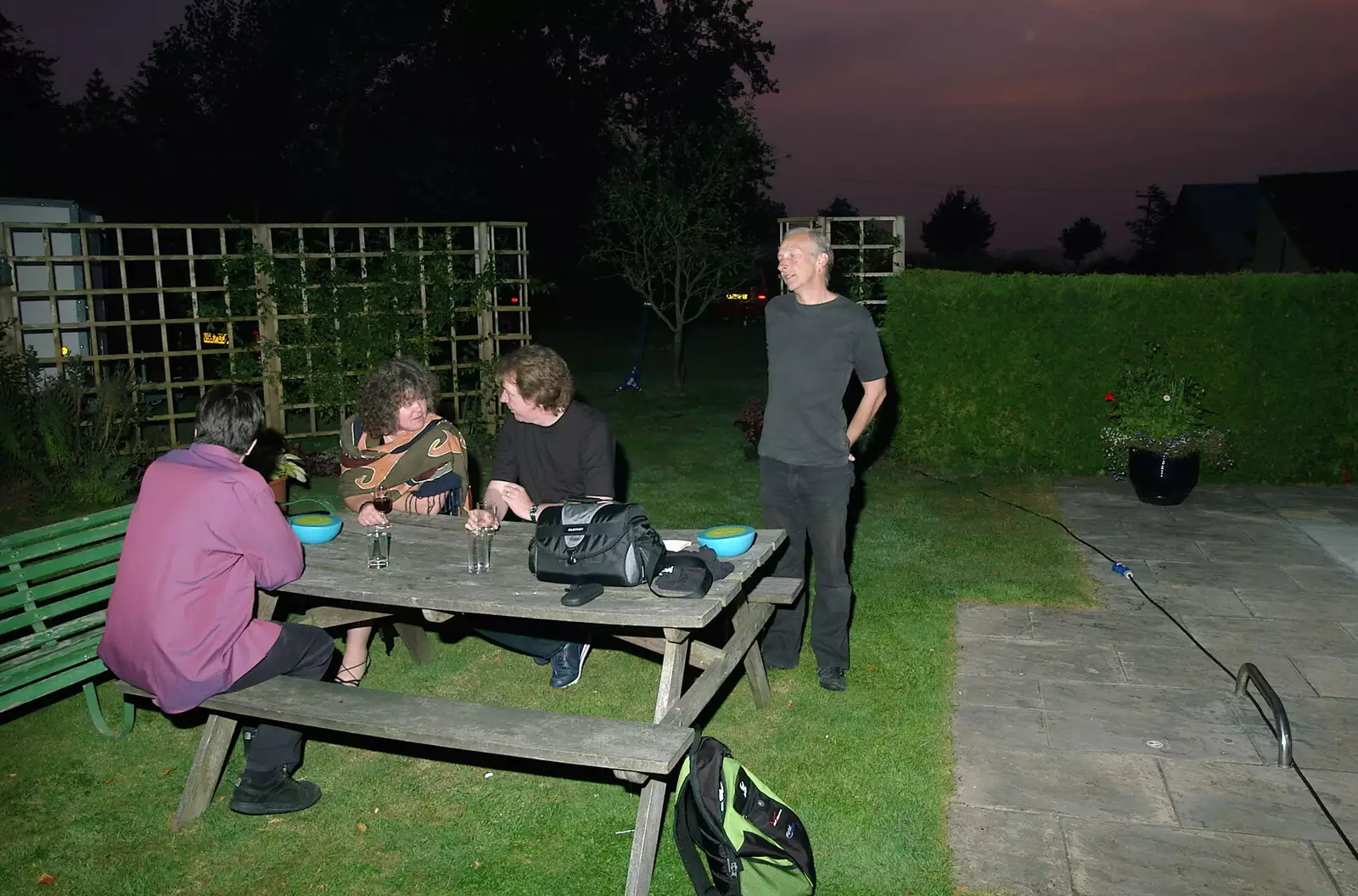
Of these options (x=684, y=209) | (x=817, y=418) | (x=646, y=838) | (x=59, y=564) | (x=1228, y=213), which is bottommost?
(x=646, y=838)

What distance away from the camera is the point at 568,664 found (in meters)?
4.70

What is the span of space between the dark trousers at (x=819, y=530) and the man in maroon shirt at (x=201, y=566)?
199cm

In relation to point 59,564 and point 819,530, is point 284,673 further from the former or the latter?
point 819,530

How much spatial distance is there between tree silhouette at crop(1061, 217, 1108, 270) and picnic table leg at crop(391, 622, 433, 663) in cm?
7095

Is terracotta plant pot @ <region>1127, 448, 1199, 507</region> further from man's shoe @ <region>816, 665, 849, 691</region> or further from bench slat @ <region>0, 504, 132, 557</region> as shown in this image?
bench slat @ <region>0, 504, 132, 557</region>

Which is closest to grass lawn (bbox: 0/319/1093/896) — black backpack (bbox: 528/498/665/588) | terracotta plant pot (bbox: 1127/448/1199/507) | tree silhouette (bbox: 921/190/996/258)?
black backpack (bbox: 528/498/665/588)

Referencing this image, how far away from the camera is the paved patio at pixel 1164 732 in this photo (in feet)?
10.6

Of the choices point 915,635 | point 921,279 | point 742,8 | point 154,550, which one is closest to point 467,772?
point 154,550

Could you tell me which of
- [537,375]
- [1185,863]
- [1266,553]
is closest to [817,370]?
[537,375]

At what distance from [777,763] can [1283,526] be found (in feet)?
16.5

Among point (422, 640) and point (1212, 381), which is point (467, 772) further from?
point (1212, 381)

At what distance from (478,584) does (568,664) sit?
1213 millimetres

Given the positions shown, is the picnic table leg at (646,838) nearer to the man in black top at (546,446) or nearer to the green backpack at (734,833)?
the green backpack at (734,833)

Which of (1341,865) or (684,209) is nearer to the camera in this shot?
(1341,865)
